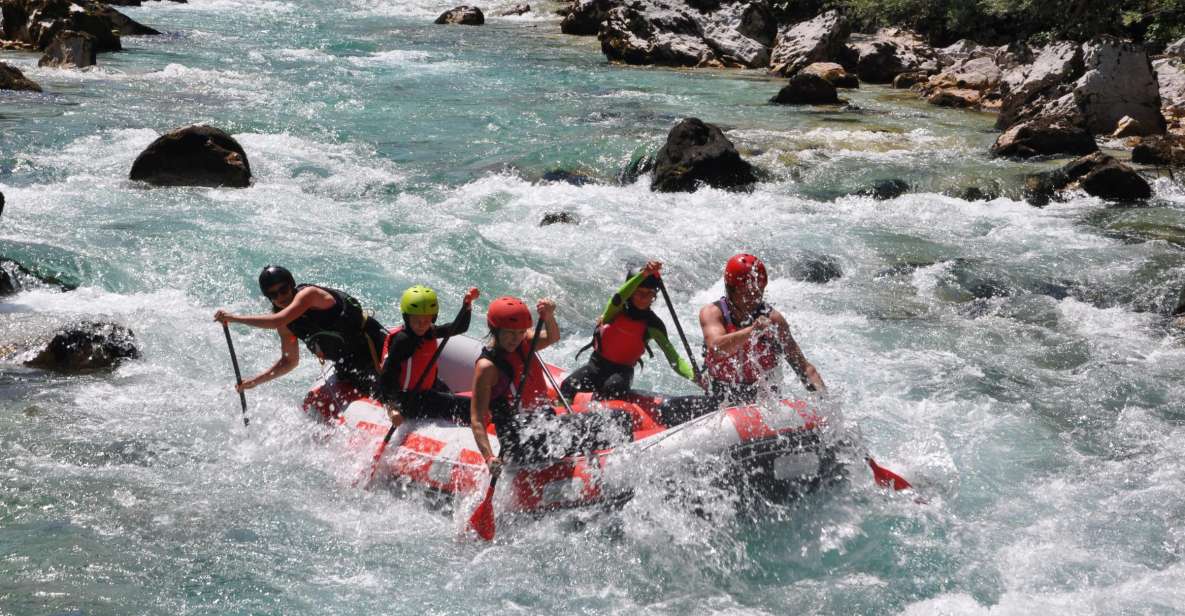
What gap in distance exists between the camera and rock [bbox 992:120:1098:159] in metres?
15.4

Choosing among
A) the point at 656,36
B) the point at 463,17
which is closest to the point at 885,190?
the point at 656,36

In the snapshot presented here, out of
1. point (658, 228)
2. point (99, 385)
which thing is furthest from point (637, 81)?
point (99, 385)

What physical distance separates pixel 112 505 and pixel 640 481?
10.3 feet

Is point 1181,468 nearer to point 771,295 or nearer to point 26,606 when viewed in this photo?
point 771,295

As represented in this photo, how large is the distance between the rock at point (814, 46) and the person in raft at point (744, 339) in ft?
58.7

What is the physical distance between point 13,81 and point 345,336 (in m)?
14.1

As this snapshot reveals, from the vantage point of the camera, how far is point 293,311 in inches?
269

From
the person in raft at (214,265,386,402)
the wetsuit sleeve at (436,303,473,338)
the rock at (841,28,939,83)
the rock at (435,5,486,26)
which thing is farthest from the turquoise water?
the rock at (435,5,486,26)

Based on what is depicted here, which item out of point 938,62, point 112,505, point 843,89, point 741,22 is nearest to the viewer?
point 112,505

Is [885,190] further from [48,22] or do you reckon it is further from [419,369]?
[48,22]

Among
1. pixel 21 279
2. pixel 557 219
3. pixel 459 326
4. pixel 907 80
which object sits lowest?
pixel 21 279

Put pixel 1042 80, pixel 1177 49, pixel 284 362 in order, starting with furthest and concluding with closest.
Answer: pixel 1177 49 → pixel 1042 80 → pixel 284 362

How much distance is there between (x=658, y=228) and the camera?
12.5m

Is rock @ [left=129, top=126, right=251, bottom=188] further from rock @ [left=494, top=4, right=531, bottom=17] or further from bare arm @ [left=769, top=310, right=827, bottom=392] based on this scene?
rock @ [left=494, top=4, right=531, bottom=17]
